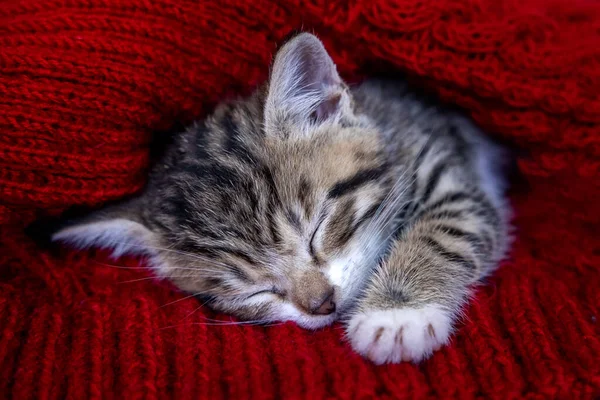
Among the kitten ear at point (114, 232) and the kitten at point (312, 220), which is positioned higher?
the kitten at point (312, 220)

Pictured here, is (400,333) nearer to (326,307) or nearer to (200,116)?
(326,307)

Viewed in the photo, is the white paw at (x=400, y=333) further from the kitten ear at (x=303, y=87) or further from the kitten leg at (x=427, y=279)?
the kitten ear at (x=303, y=87)

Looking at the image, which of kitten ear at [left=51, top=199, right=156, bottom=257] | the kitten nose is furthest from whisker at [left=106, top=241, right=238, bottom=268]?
the kitten nose

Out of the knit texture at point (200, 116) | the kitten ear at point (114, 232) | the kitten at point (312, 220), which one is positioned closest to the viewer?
the knit texture at point (200, 116)

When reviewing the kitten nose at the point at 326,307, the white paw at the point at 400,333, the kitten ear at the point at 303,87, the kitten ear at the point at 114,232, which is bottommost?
the kitten ear at the point at 114,232

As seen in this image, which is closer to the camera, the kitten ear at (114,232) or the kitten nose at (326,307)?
the kitten nose at (326,307)

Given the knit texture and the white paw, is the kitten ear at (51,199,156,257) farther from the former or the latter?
the white paw

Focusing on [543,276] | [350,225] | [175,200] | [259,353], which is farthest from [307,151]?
[543,276]

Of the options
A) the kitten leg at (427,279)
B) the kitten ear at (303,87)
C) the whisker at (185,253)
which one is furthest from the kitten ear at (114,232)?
the kitten leg at (427,279)
